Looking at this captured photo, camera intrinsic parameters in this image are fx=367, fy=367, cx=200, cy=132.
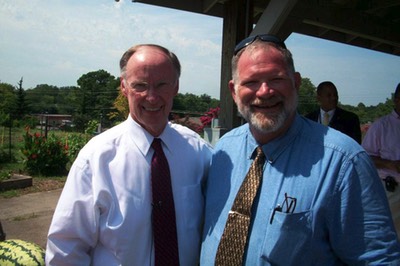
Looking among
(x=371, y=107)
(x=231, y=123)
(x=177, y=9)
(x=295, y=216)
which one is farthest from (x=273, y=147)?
(x=371, y=107)

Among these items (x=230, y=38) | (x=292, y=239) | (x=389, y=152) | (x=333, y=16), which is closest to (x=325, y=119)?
(x=389, y=152)

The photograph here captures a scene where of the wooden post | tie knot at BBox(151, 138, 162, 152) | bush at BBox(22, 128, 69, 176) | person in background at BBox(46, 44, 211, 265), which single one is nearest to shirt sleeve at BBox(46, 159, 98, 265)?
person in background at BBox(46, 44, 211, 265)

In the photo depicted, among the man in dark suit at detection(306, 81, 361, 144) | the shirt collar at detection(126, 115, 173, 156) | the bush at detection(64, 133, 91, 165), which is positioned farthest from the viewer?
the bush at detection(64, 133, 91, 165)

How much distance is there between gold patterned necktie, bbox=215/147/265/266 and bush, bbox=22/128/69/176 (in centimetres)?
955

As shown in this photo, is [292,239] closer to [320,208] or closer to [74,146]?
[320,208]

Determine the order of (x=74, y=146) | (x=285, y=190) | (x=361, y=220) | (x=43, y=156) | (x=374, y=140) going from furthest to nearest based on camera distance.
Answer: (x=74, y=146)
(x=43, y=156)
(x=374, y=140)
(x=285, y=190)
(x=361, y=220)

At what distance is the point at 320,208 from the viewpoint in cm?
152

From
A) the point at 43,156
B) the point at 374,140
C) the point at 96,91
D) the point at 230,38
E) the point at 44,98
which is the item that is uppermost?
the point at 96,91

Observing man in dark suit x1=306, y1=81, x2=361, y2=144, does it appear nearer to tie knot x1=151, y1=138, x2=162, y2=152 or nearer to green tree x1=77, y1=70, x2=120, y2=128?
tie knot x1=151, y1=138, x2=162, y2=152

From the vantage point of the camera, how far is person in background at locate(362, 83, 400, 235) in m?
3.80

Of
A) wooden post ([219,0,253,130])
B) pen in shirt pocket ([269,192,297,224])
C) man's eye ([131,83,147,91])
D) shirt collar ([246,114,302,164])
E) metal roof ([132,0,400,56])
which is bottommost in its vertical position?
pen in shirt pocket ([269,192,297,224])

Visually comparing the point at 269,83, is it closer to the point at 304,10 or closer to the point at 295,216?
the point at 295,216

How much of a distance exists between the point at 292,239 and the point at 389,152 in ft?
9.32

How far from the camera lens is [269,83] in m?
1.74
